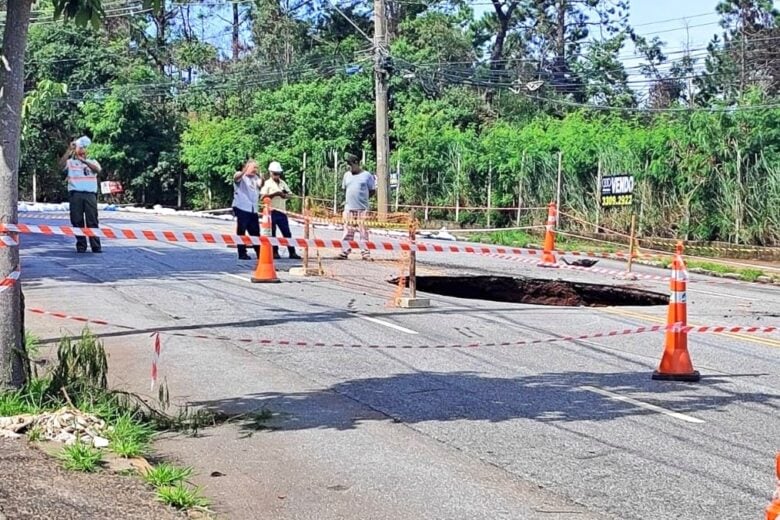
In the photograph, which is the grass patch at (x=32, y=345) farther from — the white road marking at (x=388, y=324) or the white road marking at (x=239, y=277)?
the white road marking at (x=239, y=277)

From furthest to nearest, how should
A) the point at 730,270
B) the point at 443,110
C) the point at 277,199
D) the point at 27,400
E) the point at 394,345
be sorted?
the point at 443,110
the point at 730,270
the point at 277,199
the point at 394,345
the point at 27,400

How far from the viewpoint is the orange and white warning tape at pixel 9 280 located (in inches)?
299

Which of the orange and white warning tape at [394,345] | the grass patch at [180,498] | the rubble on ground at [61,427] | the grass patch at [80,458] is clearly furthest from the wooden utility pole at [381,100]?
the grass patch at [180,498]

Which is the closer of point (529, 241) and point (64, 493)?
point (64, 493)

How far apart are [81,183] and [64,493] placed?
14523 mm

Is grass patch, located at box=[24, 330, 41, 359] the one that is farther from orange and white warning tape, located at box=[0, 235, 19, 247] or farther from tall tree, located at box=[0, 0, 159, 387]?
orange and white warning tape, located at box=[0, 235, 19, 247]

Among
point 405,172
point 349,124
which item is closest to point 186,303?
point 405,172

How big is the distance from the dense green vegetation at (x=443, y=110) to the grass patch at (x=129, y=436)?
20.1m

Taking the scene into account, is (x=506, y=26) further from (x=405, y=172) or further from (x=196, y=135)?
(x=405, y=172)

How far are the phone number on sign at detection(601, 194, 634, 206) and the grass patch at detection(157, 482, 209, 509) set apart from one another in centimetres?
2279

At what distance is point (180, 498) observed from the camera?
5828mm

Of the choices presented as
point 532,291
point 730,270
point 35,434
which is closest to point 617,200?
point 730,270

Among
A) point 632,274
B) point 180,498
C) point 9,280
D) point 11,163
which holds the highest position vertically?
point 11,163

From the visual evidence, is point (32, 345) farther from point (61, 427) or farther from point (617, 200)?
point (617, 200)
